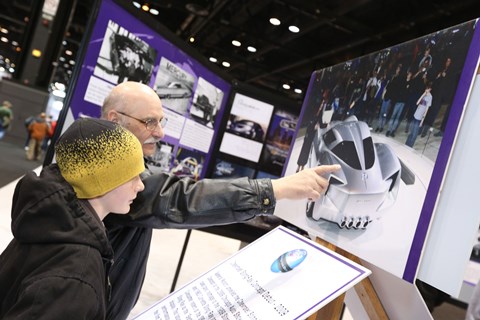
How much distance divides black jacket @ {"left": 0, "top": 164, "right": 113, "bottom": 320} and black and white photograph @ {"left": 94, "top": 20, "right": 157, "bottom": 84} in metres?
1.66

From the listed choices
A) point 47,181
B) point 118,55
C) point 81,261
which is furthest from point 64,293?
point 118,55

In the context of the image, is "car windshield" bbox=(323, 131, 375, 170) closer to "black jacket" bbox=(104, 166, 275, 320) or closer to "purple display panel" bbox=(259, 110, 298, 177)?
"black jacket" bbox=(104, 166, 275, 320)

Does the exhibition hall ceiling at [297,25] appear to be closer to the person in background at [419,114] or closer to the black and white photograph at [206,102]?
the black and white photograph at [206,102]

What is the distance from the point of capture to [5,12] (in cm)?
2128

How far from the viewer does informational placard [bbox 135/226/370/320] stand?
0.99 meters

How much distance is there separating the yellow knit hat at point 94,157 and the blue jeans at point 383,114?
0.79 meters

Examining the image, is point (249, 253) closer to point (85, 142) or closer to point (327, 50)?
point (85, 142)

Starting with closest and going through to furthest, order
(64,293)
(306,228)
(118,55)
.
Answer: (64,293), (306,228), (118,55)

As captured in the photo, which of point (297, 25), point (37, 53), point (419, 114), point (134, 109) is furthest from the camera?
point (37, 53)

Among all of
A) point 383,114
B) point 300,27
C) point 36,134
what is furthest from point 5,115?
point 383,114

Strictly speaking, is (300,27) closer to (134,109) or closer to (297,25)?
(297,25)

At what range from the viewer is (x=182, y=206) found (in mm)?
1424

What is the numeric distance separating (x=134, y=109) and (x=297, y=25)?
26.7 ft

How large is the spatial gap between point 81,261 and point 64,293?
0.08 metres
